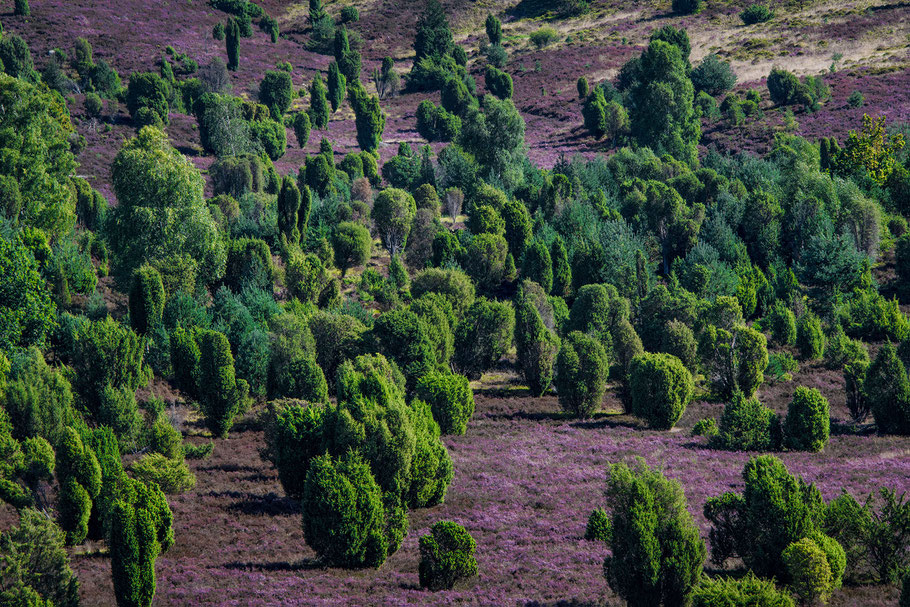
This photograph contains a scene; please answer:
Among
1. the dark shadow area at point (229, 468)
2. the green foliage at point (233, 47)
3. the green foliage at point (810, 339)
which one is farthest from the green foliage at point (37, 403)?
the green foliage at point (233, 47)

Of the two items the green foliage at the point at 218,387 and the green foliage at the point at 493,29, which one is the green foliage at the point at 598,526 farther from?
the green foliage at the point at 493,29

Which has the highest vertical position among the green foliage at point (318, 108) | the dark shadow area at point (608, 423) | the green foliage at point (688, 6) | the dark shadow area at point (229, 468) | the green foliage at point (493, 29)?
the green foliage at point (688, 6)

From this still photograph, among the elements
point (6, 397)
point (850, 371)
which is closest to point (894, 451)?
point (850, 371)

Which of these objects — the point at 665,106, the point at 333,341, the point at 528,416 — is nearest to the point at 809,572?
the point at 528,416

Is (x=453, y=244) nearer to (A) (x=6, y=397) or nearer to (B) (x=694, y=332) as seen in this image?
(B) (x=694, y=332)

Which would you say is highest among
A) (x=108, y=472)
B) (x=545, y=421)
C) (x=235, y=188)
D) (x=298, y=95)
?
(x=298, y=95)

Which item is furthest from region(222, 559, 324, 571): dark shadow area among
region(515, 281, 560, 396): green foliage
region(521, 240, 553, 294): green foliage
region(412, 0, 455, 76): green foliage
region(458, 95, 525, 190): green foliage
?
region(412, 0, 455, 76): green foliage
